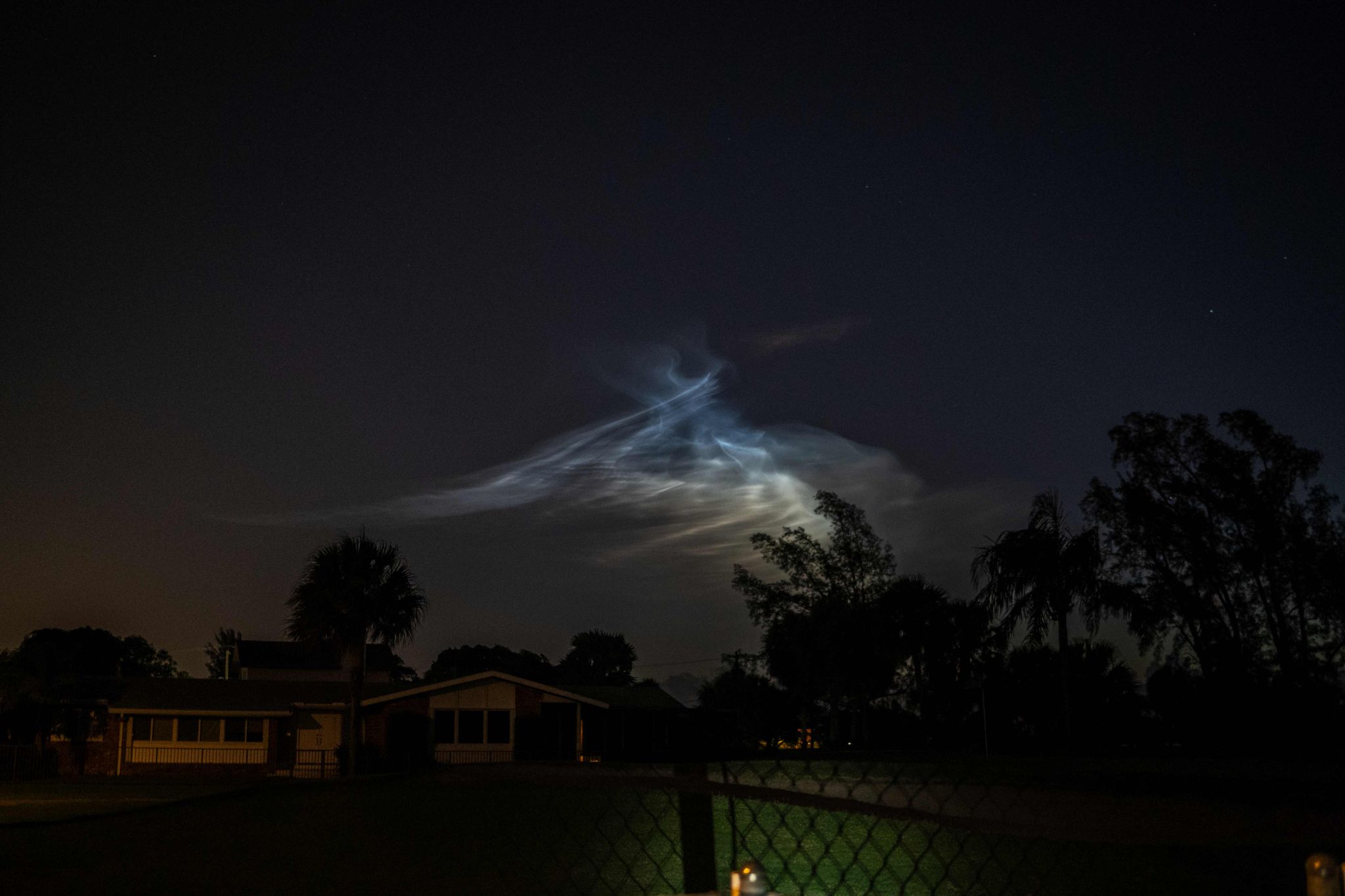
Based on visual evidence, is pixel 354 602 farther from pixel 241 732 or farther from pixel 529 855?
pixel 529 855

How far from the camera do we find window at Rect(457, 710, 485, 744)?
3750cm

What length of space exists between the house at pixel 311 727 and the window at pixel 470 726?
0.11 feet

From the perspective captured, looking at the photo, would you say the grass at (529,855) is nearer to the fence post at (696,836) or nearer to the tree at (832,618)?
the fence post at (696,836)

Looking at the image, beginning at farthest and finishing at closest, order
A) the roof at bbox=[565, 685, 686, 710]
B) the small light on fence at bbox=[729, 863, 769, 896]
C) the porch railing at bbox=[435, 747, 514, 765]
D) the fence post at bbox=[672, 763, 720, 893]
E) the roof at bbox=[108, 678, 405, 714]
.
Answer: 1. the roof at bbox=[565, 685, 686, 710]
2. the roof at bbox=[108, 678, 405, 714]
3. the porch railing at bbox=[435, 747, 514, 765]
4. the fence post at bbox=[672, 763, 720, 893]
5. the small light on fence at bbox=[729, 863, 769, 896]

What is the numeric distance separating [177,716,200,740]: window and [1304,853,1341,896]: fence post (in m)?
41.3

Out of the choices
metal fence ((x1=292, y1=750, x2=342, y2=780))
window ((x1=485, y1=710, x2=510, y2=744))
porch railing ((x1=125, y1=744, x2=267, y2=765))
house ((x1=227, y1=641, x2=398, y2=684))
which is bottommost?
metal fence ((x1=292, y1=750, x2=342, y2=780))

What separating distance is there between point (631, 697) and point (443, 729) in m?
8.56

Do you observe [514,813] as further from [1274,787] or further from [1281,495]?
[1281,495]

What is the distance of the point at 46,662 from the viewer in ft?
117

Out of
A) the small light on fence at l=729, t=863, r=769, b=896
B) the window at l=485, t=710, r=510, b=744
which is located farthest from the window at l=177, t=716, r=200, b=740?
the small light on fence at l=729, t=863, r=769, b=896

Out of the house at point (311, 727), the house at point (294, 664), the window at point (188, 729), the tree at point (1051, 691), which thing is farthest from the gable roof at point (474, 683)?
the house at point (294, 664)

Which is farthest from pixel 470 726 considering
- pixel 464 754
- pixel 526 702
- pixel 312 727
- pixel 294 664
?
pixel 294 664

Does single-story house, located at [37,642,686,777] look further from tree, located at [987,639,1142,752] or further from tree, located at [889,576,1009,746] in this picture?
tree, located at [987,639,1142,752]

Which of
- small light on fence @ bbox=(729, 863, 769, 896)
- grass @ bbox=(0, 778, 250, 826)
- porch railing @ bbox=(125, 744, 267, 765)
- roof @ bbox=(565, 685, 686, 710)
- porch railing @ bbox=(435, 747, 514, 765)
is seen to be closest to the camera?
small light on fence @ bbox=(729, 863, 769, 896)
